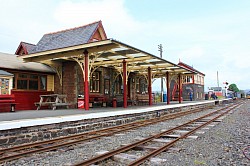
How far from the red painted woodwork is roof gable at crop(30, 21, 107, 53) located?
12.0 feet

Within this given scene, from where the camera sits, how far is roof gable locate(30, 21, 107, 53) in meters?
15.6

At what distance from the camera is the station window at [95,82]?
51.7ft

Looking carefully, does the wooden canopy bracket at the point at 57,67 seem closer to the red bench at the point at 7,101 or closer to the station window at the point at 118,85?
the red bench at the point at 7,101

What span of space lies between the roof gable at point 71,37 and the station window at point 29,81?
2.58m

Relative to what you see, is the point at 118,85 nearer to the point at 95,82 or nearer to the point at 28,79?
the point at 95,82

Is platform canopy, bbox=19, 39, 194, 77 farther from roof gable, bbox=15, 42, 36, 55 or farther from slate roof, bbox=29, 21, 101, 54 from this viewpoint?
roof gable, bbox=15, 42, 36, 55

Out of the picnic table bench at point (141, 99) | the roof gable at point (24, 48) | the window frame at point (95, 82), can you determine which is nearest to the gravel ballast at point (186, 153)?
the window frame at point (95, 82)

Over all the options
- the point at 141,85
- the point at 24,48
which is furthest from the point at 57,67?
the point at 141,85

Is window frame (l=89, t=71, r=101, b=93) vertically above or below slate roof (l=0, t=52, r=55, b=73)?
below

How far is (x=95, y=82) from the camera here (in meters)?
16.1

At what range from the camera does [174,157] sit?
502 cm

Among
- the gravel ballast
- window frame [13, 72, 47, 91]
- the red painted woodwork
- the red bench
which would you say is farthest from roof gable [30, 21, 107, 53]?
the gravel ballast

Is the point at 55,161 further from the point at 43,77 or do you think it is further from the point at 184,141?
the point at 43,77

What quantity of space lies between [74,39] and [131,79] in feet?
22.6
